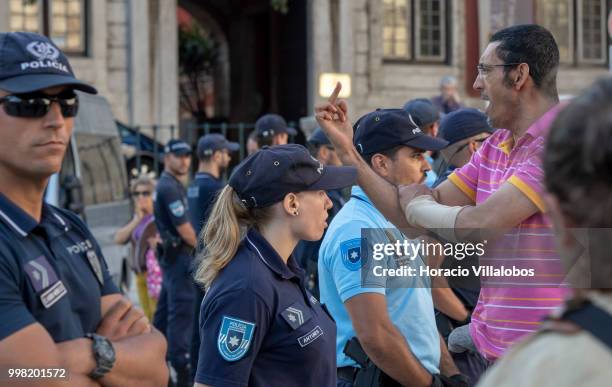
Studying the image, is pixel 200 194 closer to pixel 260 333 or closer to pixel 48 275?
pixel 260 333

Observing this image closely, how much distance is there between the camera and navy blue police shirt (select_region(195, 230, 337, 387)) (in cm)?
352

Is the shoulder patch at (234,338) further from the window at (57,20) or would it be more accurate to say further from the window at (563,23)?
the window at (563,23)

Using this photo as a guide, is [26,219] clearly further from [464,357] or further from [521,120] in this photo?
[464,357]

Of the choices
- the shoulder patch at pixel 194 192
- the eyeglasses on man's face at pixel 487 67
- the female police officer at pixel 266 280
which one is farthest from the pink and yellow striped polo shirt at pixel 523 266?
the shoulder patch at pixel 194 192

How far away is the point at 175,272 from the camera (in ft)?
30.7

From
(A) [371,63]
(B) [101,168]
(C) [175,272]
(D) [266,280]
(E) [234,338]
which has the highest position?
(A) [371,63]

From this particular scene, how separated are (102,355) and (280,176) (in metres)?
1.18

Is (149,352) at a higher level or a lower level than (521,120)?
lower

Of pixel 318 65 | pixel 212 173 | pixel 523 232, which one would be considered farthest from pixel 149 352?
pixel 318 65

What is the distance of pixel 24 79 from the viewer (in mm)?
2928


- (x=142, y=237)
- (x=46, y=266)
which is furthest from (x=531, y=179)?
(x=142, y=237)

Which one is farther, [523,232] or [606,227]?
[523,232]

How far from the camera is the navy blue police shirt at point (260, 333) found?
352cm

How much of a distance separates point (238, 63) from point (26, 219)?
24.3m
